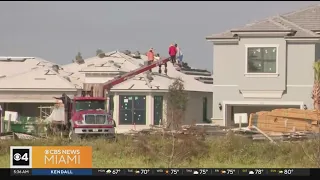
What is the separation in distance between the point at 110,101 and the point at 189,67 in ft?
25.4

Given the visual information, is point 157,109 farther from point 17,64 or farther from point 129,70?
point 17,64

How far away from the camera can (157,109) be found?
163ft

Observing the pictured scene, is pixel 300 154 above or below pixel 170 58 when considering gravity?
below

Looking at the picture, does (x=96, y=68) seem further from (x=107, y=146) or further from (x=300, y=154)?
(x=300, y=154)

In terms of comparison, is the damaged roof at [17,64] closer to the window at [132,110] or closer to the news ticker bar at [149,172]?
the window at [132,110]

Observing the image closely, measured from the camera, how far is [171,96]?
48.8 meters

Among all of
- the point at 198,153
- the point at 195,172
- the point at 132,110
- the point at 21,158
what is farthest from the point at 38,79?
the point at 195,172

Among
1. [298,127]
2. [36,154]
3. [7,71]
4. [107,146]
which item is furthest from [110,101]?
[36,154]

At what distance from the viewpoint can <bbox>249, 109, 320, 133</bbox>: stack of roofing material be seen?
39.2 meters

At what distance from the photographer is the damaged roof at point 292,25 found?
4584 centimetres

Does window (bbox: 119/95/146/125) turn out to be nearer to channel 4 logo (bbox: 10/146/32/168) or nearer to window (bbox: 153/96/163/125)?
window (bbox: 153/96/163/125)

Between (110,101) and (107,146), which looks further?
(110,101)
